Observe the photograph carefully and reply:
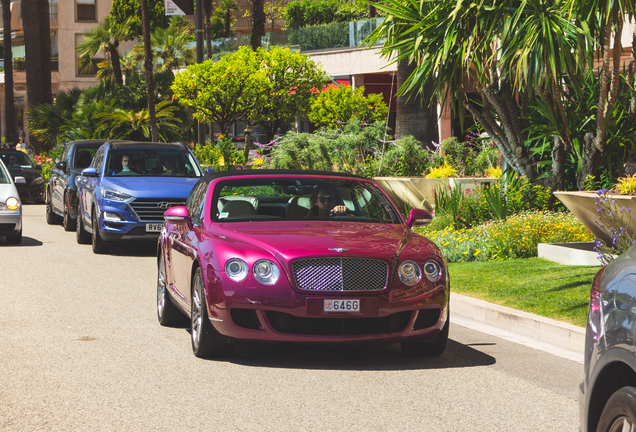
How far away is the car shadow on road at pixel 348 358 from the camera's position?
23.1 ft

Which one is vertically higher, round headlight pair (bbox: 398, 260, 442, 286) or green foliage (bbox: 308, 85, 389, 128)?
green foliage (bbox: 308, 85, 389, 128)

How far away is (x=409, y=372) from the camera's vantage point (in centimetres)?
686

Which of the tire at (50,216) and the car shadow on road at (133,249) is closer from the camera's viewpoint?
the car shadow on road at (133,249)

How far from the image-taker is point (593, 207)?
11.5m

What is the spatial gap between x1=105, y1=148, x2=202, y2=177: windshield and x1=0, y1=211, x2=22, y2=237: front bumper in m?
1.78

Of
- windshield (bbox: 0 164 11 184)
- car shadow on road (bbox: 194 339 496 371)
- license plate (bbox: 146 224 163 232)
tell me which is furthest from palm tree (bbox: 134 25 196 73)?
car shadow on road (bbox: 194 339 496 371)

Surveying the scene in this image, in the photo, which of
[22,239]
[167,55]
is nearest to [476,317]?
[22,239]

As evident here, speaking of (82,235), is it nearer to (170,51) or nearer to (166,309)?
(166,309)

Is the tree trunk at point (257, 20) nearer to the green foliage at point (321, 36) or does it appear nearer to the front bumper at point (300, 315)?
the green foliage at point (321, 36)

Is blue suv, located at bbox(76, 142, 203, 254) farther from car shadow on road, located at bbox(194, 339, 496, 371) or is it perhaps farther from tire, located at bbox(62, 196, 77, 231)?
car shadow on road, located at bbox(194, 339, 496, 371)

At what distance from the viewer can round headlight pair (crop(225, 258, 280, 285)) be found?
22.1 ft

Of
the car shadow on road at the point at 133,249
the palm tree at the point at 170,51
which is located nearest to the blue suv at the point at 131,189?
the car shadow on road at the point at 133,249

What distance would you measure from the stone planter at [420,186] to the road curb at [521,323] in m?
7.00

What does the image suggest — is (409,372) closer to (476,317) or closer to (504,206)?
(476,317)
